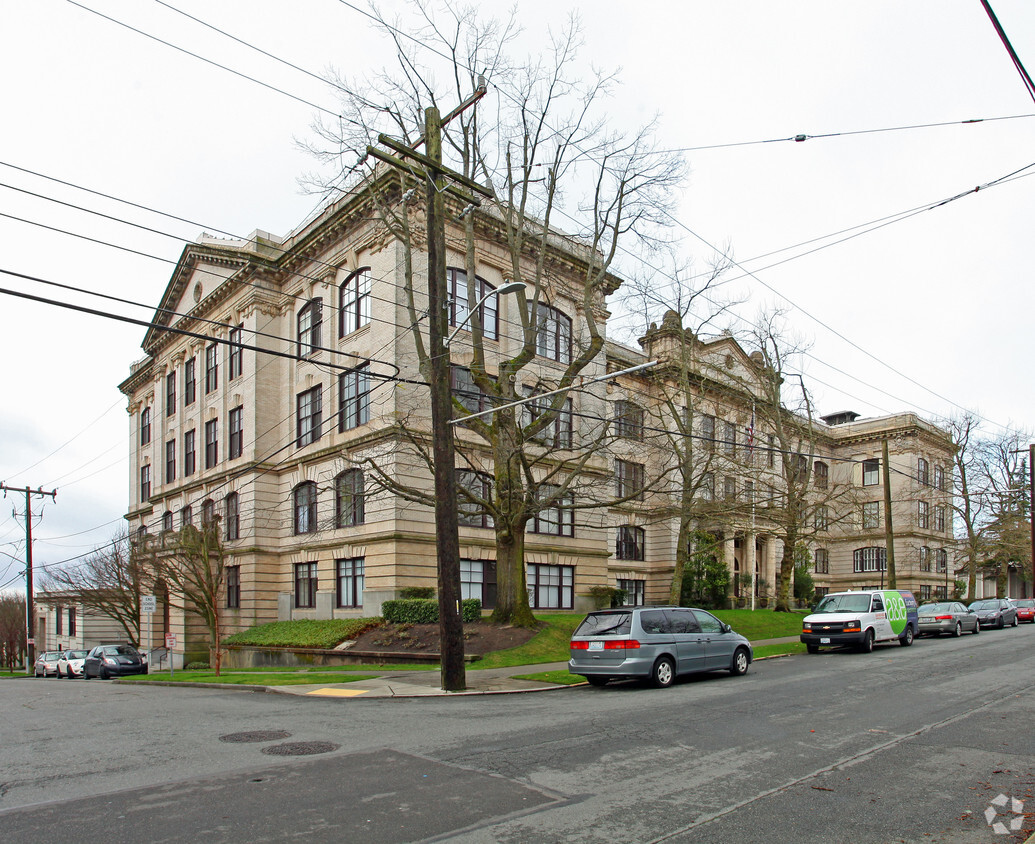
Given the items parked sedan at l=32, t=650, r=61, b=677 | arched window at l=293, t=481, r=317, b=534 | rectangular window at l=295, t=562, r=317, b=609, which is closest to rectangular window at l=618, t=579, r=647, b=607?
rectangular window at l=295, t=562, r=317, b=609

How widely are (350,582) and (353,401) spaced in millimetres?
6877

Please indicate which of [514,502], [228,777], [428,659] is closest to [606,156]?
[514,502]

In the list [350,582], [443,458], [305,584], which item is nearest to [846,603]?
[443,458]

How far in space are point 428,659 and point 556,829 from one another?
1666 centimetres

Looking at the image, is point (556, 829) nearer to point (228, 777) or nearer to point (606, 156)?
point (228, 777)

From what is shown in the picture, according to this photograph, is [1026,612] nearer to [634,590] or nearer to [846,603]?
[634,590]

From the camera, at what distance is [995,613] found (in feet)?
120

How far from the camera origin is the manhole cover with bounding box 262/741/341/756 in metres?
9.13

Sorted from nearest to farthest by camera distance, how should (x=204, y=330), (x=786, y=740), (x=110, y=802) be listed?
(x=110, y=802), (x=786, y=740), (x=204, y=330)

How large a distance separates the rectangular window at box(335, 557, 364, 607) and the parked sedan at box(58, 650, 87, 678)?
51.5 ft

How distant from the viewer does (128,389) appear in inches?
2135

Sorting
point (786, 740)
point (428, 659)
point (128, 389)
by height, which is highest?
point (128, 389)

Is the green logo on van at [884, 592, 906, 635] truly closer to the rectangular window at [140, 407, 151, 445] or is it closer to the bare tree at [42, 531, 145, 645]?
the bare tree at [42, 531, 145, 645]

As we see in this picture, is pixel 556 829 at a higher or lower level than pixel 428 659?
higher
